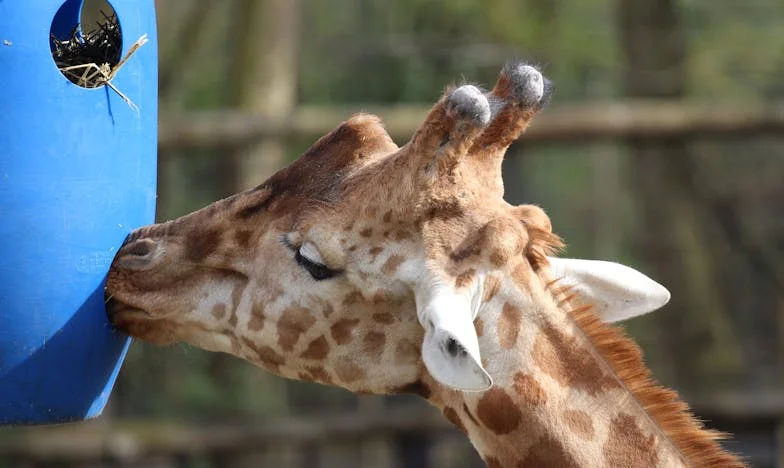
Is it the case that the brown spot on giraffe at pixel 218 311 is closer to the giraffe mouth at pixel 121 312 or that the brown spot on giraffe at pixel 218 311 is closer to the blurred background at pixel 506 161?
the giraffe mouth at pixel 121 312

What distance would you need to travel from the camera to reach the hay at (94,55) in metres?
3.85

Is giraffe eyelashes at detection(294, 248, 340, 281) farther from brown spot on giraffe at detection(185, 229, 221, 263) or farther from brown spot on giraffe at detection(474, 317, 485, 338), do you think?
brown spot on giraffe at detection(474, 317, 485, 338)

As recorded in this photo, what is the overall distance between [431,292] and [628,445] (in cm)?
73

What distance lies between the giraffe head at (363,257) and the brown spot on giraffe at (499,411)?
0.23 m

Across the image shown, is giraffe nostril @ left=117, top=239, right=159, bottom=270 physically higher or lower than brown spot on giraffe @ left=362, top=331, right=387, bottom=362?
higher

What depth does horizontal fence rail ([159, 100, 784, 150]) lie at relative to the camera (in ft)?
28.6

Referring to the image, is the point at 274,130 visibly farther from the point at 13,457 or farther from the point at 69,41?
the point at 69,41

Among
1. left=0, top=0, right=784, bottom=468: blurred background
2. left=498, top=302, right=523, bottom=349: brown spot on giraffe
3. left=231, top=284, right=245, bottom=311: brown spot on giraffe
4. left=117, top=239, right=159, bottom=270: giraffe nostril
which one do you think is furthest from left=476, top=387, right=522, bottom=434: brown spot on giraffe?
left=0, top=0, right=784, bottom=468: blurred background

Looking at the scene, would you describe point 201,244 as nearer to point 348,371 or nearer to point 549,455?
point 348,371

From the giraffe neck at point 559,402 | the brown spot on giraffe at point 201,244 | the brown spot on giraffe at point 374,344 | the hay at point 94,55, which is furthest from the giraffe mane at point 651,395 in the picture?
the hay at point 94,55

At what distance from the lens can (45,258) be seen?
3686 mm

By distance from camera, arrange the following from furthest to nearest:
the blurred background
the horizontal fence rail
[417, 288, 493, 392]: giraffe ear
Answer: the blurred background, the horizontal fence rail, [417, 288, 493, 392]: giraffe ear

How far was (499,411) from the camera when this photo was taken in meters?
3.59

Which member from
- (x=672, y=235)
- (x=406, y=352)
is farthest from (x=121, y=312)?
(x=672, y=235)
